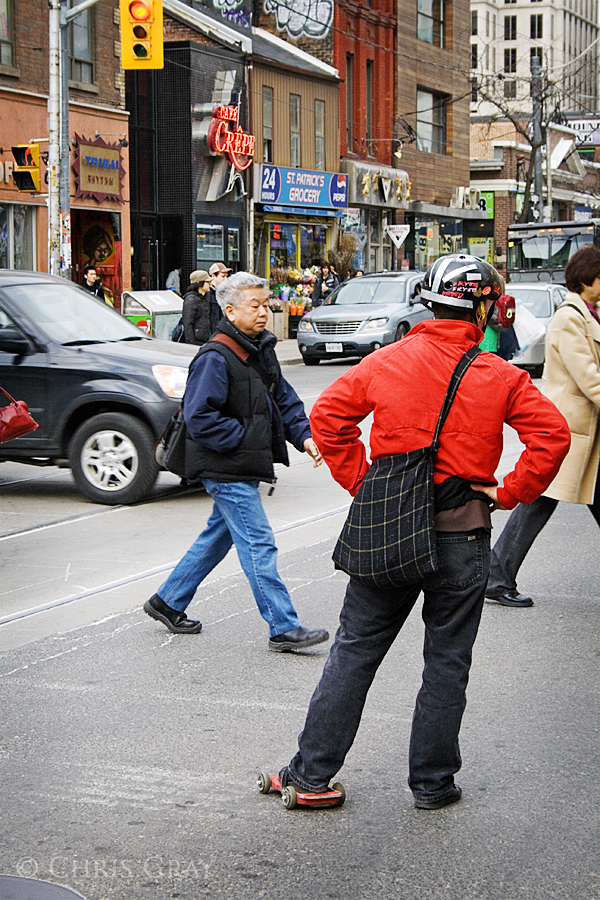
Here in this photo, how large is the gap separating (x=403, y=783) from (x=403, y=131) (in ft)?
131

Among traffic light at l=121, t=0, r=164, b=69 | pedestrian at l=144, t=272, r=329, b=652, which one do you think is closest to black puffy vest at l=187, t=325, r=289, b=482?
pedestrian at l=144, t=272, r=329, b=652

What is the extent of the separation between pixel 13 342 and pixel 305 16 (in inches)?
1224

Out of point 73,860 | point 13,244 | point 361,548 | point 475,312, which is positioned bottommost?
point 73,860

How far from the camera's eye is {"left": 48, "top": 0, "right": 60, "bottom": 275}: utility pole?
18500 millimetres

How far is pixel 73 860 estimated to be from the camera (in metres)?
3.57

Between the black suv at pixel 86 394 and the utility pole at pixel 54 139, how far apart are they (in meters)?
8.73

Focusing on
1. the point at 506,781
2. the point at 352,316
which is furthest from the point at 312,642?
the point at 352,316

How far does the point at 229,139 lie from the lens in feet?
102

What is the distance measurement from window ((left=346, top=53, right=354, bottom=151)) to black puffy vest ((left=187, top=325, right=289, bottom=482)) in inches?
1368

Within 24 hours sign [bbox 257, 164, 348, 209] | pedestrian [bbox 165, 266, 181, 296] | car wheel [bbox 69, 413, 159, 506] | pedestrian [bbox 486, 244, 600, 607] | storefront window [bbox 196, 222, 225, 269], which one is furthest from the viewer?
24 hours sign [bbox 257, 164, 348, 209]

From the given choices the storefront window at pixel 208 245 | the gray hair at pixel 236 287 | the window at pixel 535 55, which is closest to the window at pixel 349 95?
the window at pixel 535 55

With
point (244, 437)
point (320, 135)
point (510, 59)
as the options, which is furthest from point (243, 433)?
point (510, 59)

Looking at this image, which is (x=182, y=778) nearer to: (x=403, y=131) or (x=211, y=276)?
(x=211, y=276)

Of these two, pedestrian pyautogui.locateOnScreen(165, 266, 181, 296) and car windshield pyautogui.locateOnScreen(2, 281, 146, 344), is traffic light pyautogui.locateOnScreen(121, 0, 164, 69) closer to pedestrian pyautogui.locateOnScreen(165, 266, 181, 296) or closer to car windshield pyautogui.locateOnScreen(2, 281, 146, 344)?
car windshield pyautogui.locateOnScreen(2, 281, 146, 344)
